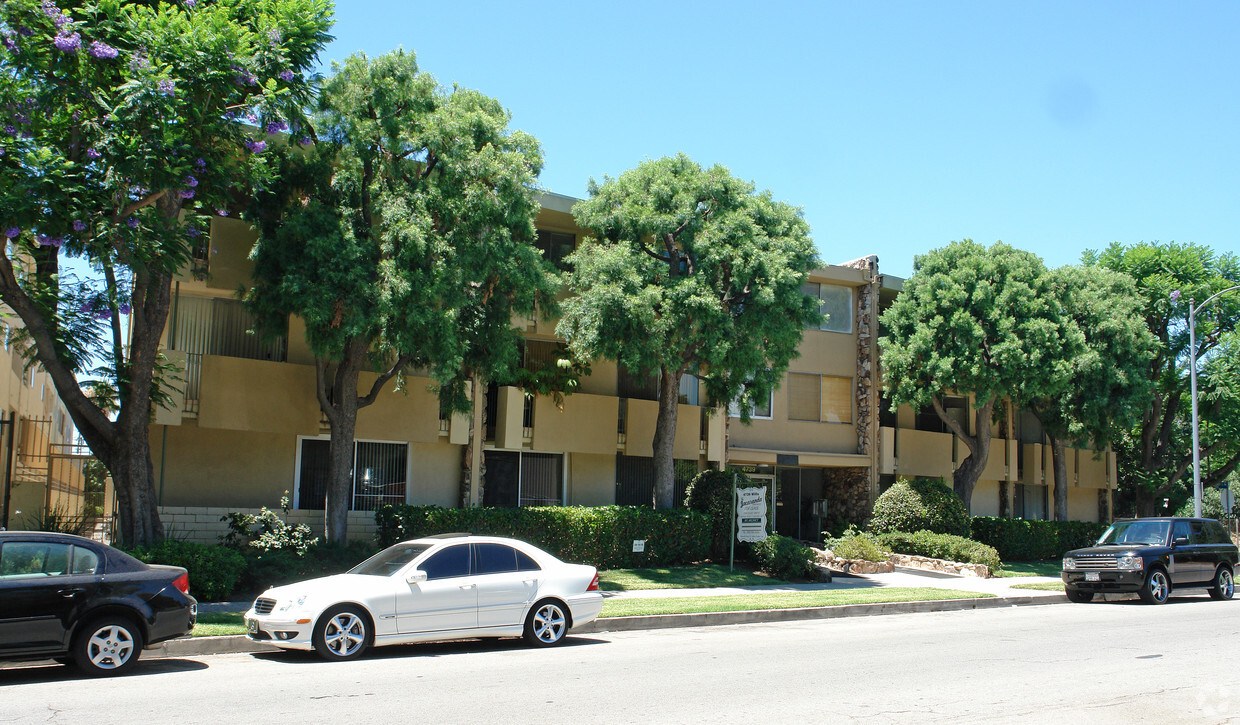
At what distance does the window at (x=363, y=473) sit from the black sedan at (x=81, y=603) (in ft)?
33.8

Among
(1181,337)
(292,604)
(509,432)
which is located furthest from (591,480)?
(1181,337)

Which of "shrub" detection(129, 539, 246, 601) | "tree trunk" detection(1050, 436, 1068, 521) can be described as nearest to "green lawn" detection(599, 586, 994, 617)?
"shrub" detection(129, 539, 246, 601)

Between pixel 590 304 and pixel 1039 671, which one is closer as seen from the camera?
pixel 1039 671

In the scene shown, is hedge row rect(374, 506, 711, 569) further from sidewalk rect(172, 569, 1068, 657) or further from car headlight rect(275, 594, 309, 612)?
car headlight rect(275, 594, 309, 612)

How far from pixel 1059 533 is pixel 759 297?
15698mm

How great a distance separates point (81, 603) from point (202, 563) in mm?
5311

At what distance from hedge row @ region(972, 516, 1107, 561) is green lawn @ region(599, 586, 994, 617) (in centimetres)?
871

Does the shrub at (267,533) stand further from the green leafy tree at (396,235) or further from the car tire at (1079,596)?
the car tire at (1079,596)

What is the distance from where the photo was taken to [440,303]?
1692cm

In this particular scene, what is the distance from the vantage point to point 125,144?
1348 cm

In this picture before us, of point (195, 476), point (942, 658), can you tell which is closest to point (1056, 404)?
point (942, 658)

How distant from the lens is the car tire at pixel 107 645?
9.47 m

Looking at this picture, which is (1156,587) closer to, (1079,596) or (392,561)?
(1079,596)

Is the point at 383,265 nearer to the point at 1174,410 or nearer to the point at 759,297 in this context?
the point at 759,297
